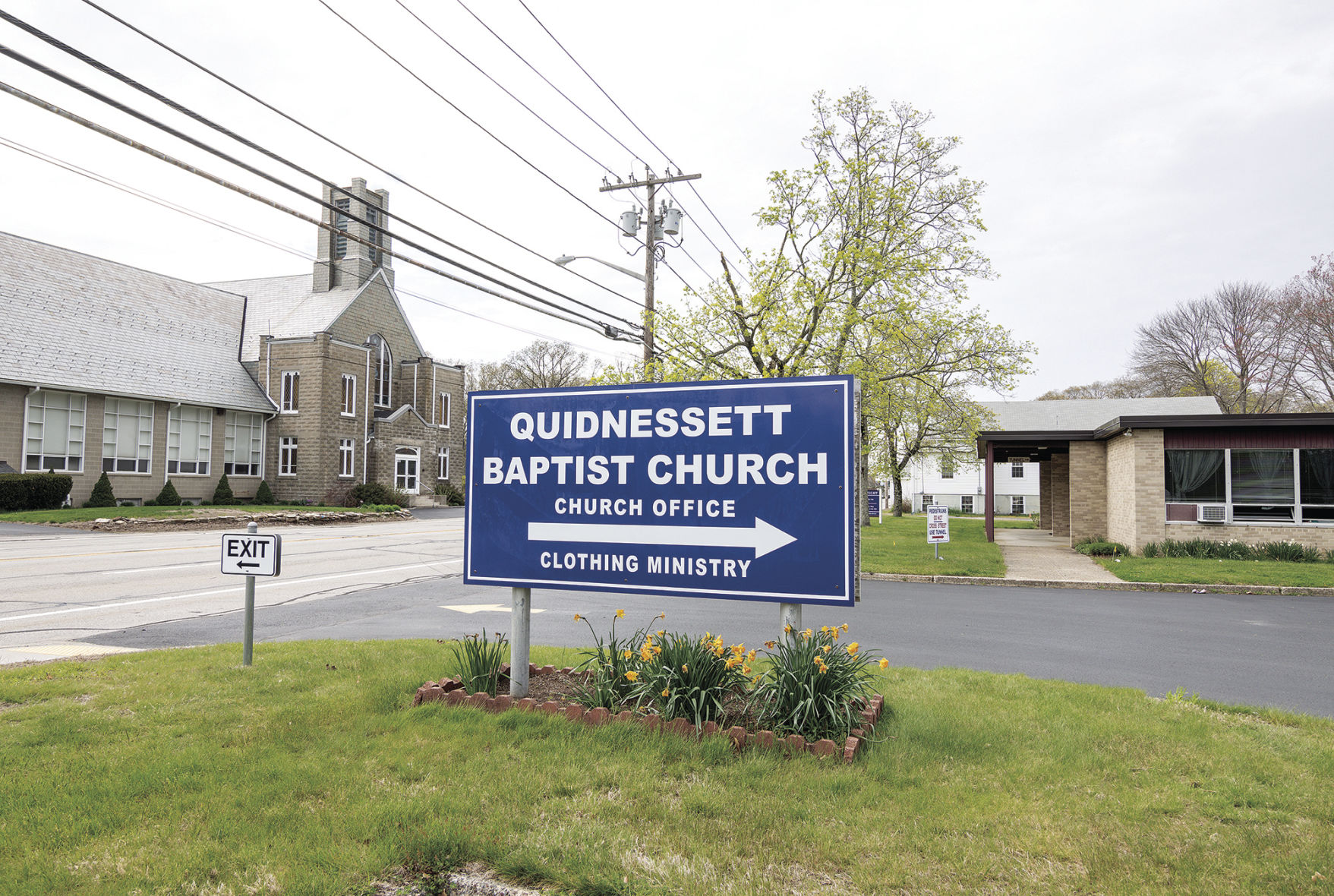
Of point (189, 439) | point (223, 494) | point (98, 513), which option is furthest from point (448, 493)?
point (98, 513)

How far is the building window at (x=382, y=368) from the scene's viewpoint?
45.0 meters

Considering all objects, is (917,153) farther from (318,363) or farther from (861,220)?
(318,363)

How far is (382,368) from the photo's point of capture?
45781mm

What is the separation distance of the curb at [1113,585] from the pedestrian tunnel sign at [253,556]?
11.8 m

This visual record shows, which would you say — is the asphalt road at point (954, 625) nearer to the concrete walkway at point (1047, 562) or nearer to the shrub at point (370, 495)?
the concrete walkway at point (1047, 562)

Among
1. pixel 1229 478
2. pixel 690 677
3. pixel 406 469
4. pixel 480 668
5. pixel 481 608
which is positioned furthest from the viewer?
pixel 406 469

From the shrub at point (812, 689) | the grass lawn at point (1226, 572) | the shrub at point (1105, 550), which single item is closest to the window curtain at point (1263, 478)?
the grass lawn at point (1226, 572)

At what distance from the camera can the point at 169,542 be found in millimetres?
20234

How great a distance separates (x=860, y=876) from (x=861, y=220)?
63.3 ft

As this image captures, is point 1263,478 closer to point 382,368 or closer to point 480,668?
point 480,668

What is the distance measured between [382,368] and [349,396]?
4693 mm

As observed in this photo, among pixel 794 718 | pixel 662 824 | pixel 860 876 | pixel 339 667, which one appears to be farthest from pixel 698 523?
pixel 339 667

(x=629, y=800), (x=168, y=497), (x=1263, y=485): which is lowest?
(x=629, y=800)

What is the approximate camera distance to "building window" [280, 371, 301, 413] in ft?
131
